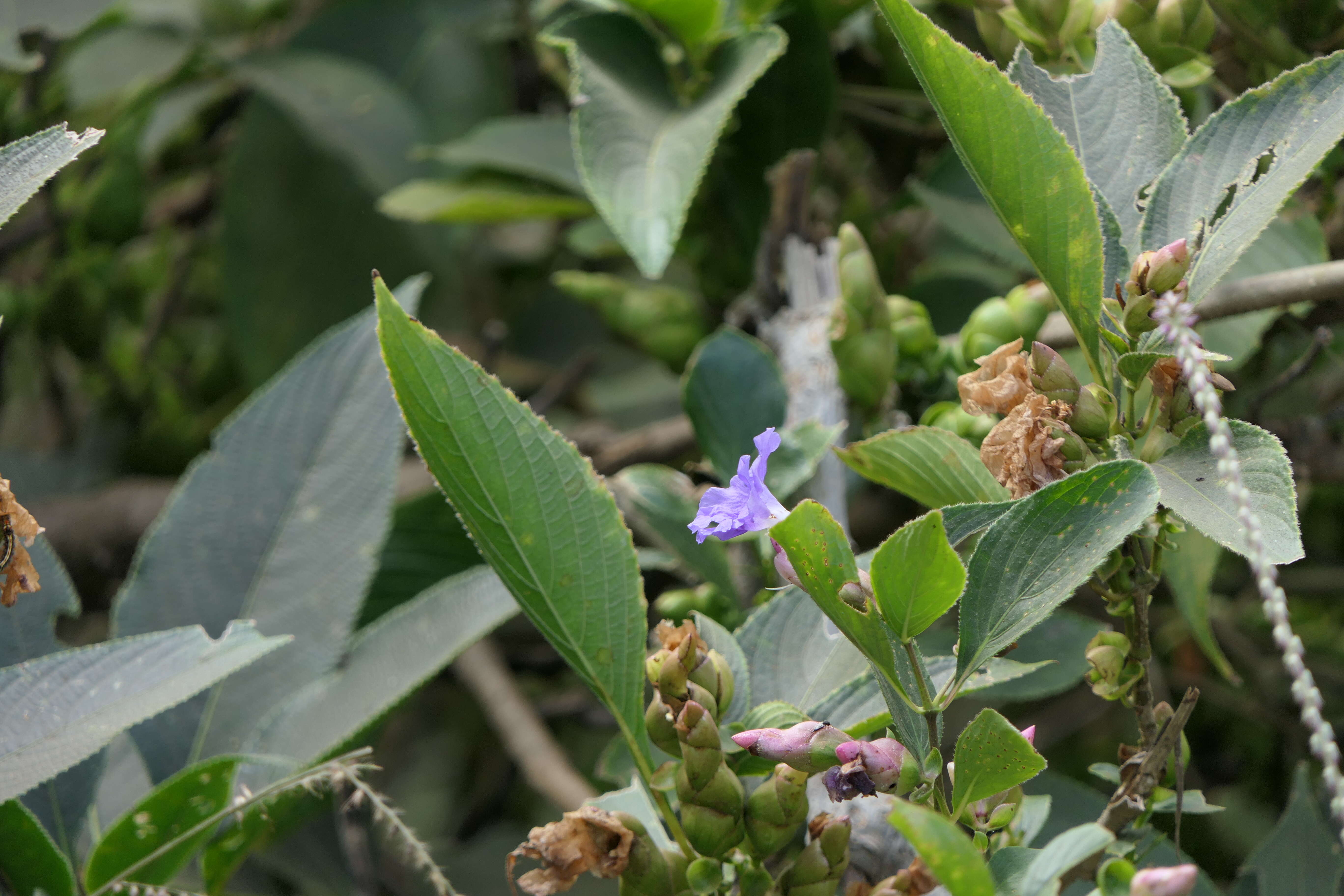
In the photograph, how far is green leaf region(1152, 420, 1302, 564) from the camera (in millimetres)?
421

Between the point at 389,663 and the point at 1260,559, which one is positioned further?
the point at 389,663

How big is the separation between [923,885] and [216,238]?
4.79 feet

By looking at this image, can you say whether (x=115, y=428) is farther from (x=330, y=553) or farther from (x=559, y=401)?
(x=330, y=553)

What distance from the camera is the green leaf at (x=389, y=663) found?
72 cm

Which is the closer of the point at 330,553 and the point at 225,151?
the point at 330,553

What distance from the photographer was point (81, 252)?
1.44 metres

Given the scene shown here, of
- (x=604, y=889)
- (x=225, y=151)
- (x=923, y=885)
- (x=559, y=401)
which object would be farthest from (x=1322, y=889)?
(x=225, y=151)

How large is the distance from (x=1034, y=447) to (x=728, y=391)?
334 mm

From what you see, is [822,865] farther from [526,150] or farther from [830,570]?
[526,150]

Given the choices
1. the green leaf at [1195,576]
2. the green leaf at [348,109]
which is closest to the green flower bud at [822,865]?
the green leaf at [1195,576]

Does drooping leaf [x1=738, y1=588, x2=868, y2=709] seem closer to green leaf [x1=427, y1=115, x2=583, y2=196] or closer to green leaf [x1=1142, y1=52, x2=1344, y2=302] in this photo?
green leaf [x1=1142, y1=52, x2=1344, y2=302]

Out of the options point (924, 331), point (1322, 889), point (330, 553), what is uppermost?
point (924, 331)

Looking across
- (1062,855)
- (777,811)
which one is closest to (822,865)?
(777,811)

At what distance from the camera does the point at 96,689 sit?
563mm
